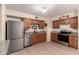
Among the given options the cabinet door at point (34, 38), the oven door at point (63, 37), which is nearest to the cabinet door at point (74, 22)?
the oven door at point (63, 37)

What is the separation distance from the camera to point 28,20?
5766 millimetres

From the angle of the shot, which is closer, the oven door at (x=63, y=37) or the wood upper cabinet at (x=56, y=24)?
the oven door at (x=63, y=37)

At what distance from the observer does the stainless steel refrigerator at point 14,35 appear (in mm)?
3925

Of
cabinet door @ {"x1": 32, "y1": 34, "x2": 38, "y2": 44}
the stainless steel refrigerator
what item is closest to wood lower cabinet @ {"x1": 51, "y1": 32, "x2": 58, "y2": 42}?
cabinet door @ {"x1": 32, "y1": 34, "x2": 38, "y2": 44}

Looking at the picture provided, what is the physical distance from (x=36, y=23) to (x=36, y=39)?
118 centimetres

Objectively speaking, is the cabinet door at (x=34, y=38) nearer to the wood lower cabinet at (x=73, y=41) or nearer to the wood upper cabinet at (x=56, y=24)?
the wood upper cabinet at (x=56, y=24)

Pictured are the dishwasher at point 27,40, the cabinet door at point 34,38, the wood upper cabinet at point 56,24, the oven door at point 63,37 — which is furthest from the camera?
the wood upper cabinet at point 56,24

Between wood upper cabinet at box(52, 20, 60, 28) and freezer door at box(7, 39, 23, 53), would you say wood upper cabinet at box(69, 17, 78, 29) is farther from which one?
freezer door at box(7, 39, 23, 53)

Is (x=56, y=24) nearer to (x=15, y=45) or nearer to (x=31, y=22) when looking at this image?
(x=31, y=22)

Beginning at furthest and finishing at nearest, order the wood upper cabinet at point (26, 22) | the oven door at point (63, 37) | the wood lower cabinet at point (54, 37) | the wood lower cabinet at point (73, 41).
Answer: the wood lower cabinet at point (54, 37)
the wood upper cabinet at point (26, 22)
the oven door at point (63, 37)
the wood lower cabinet at point (73, 41)

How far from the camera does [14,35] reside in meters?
4.14

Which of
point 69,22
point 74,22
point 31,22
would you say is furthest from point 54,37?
point 74,22

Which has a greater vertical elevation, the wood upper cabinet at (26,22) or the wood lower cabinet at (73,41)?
the wood upper cabinet at (26,22)
